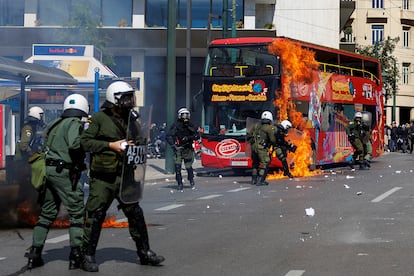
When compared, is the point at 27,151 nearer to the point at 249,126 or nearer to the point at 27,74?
the point at 27,74

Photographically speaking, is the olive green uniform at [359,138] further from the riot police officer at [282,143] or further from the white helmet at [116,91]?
the white helmet at [116,91]

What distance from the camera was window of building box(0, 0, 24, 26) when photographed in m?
9.91

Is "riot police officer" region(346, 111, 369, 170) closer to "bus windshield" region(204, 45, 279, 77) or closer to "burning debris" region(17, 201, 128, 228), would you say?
"bus windshield" region(204, 45, 279, 77)

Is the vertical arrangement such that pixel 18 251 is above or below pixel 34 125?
below

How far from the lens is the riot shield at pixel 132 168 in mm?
6832

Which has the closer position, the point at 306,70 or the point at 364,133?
the point at 306,70

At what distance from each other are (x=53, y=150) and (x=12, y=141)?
42.3 feet

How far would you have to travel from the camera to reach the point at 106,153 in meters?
6.86

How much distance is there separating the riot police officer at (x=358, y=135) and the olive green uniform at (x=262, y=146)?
6.63 m

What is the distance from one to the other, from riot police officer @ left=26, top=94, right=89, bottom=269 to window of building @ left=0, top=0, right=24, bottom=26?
2.87m

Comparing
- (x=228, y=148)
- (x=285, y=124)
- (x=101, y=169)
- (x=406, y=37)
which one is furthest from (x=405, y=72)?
(x=101, y=169)

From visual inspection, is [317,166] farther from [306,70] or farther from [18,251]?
[18,251]

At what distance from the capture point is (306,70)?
20.8 m

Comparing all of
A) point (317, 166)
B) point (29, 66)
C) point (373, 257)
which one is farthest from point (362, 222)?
point (317, 166)
